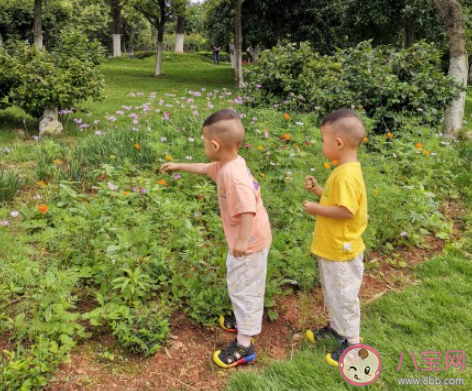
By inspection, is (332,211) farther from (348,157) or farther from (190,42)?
(190,42)

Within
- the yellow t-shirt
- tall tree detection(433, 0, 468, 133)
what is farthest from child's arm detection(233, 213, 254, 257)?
tall tree detection(433, 0, 468, 133)

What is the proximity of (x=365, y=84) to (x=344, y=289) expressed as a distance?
4503 millimetres

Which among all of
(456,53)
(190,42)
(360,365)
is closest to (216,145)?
(360,365)

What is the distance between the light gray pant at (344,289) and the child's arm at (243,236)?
1.63 feet

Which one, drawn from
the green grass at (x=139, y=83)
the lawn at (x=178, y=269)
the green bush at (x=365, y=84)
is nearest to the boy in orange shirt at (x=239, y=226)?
the lawn at (x=178, y=269)

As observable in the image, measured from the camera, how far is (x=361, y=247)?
7.80 ft

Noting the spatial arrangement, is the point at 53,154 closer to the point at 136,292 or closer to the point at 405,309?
the point at 136,292

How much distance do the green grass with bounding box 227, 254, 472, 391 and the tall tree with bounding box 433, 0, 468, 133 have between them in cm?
442

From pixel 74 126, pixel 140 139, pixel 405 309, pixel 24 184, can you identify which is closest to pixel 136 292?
pixel 405 309

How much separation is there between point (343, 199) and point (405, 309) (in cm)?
124

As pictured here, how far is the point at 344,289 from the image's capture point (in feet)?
7.79

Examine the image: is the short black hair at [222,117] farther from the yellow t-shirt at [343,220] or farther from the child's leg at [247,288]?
the child's leg at [247,288]

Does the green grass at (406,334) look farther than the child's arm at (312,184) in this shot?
No

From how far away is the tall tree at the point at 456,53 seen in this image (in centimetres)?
712
